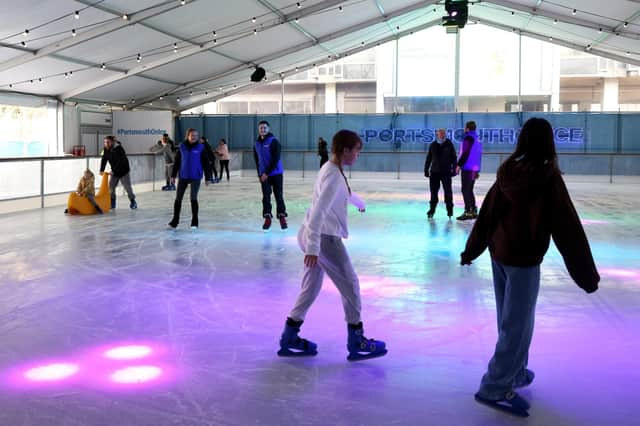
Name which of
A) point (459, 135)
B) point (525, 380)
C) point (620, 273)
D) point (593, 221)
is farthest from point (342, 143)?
point (459, 135)

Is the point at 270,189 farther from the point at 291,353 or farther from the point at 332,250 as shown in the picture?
the point at 332,250

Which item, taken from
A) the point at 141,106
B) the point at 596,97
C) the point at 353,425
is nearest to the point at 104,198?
the point at 353,425

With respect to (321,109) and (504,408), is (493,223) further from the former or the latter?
(321,109)

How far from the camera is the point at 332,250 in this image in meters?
3.59

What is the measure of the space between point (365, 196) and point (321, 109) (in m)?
12.5

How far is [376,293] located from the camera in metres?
5.49

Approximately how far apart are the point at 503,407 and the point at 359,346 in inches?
37.6

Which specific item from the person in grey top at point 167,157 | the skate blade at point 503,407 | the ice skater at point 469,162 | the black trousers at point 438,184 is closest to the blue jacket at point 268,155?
the black trousers at point 438,184

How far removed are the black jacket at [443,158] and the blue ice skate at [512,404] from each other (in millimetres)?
7827

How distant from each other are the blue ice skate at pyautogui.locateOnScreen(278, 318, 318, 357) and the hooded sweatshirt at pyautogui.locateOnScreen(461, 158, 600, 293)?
1.32 m

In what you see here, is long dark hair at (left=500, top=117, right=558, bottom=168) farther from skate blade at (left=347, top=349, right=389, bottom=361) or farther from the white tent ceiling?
the white tent ceiling

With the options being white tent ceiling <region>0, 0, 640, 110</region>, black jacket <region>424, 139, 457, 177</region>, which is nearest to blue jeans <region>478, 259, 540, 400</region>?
black jacket <region>424, 139, 457, 177</region>

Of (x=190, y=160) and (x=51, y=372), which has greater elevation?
(x=190, y=160)

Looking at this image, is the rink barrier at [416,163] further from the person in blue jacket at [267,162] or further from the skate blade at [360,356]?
the skate blade at [360,356]
